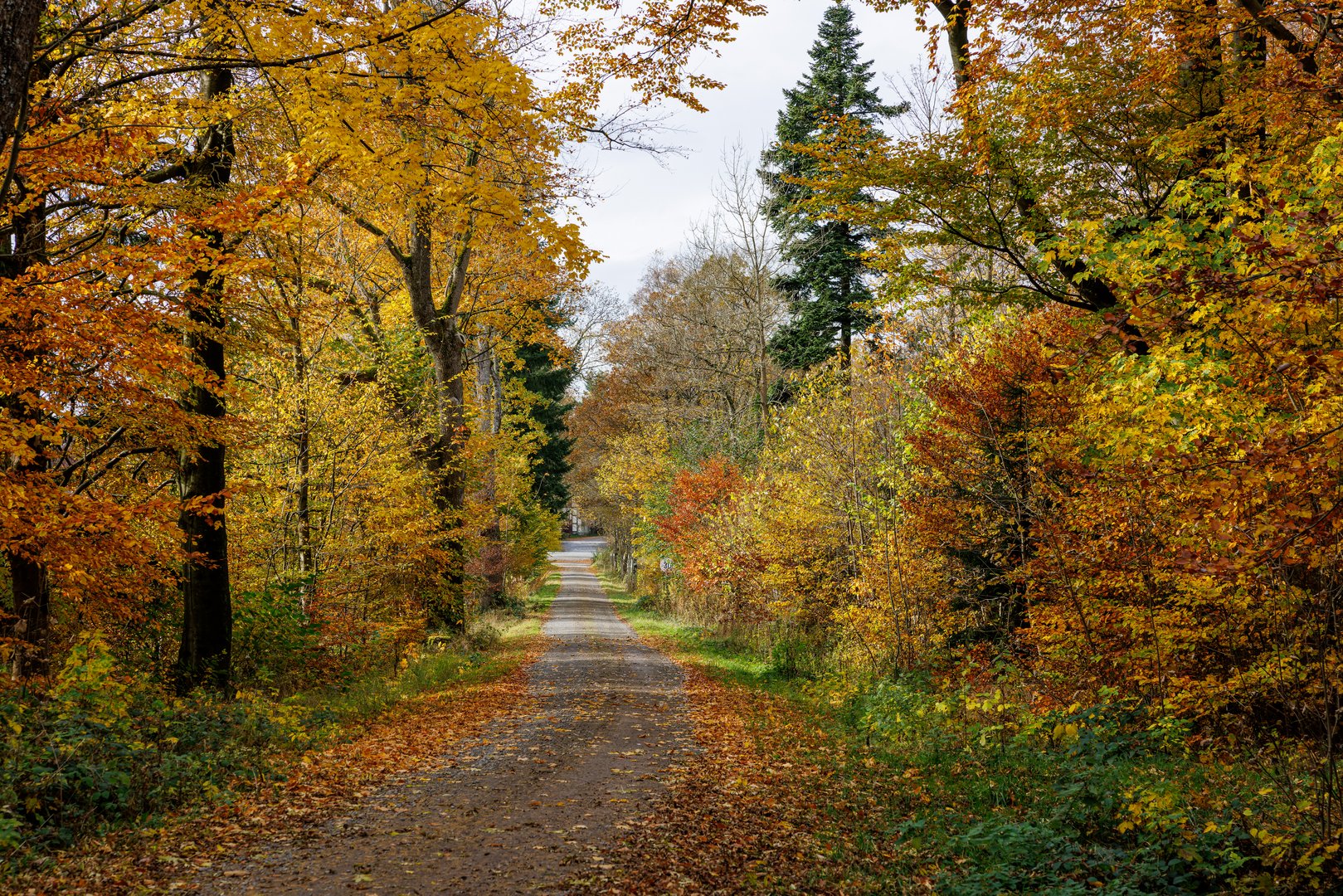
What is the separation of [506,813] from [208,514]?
5555 mm

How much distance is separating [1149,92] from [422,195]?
922cm

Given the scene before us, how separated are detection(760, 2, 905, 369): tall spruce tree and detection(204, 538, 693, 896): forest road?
16862mm

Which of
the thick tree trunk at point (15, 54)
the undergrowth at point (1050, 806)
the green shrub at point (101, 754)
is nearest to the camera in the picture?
the thick tree trunk at point (15, 54)

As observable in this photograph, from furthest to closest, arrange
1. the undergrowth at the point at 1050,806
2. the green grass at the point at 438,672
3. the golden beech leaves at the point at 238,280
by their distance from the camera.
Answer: the green grass at the point at 438,672, the golden beech leaves at the point at 238,280, the undergrowth at the point at 1050,806

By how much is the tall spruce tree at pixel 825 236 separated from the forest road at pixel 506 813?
16862 mm

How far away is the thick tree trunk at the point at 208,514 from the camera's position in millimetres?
9695

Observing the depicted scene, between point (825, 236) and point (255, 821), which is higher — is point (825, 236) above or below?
above

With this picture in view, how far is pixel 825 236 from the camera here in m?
26.1

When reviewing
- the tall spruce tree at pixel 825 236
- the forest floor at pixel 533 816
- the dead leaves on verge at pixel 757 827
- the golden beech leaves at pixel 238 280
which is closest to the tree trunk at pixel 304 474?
the golden beech leaves at pixel 238 280

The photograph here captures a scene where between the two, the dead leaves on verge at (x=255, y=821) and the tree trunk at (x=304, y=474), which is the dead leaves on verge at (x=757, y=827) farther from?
the tree trunk at (x=304, y=474)

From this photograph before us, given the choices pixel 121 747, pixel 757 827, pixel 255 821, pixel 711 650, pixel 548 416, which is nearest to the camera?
pixel 255 821

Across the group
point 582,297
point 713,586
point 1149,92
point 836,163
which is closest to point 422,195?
point 836,163

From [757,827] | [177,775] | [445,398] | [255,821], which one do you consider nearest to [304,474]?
[445,398]

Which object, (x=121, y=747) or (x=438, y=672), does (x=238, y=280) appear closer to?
(x=121, y=747)
